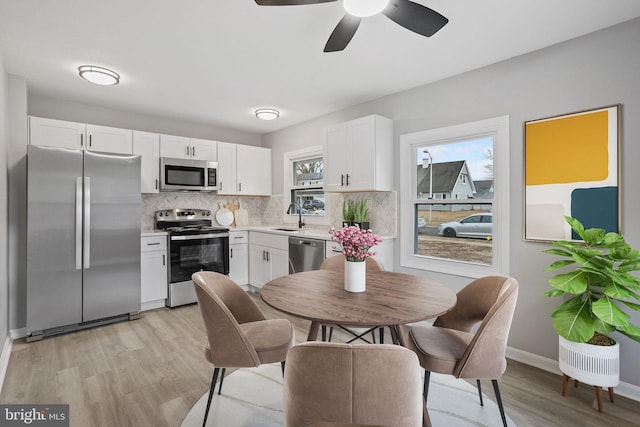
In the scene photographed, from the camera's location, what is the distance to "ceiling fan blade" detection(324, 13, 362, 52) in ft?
6.08

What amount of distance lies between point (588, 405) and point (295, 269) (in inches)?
114

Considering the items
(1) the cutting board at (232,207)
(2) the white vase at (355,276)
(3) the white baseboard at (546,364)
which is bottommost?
(3) the white baseboard at (546,364)

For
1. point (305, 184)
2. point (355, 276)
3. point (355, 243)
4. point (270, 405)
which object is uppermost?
point (305, 184)

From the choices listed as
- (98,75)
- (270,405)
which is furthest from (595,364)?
(98,75)

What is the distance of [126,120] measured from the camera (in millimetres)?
4359

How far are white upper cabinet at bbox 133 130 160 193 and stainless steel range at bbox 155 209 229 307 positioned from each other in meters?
0.44

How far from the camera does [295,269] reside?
4.09 m

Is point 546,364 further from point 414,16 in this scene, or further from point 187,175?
point 187,175

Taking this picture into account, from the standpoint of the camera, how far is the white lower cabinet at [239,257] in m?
4.70

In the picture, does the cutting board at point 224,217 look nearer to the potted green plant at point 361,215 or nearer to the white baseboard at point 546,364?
the potted green plant at point 361,215

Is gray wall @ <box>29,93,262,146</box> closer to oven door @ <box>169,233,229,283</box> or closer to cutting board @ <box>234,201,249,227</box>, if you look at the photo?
cutting board @ <box>234,201,249,227</box>

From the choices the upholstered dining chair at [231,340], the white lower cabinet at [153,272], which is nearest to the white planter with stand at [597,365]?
the upholstered dining chair at [231,340]

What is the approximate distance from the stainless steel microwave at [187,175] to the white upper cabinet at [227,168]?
14cm

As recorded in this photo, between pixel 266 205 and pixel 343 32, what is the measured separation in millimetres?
3960
